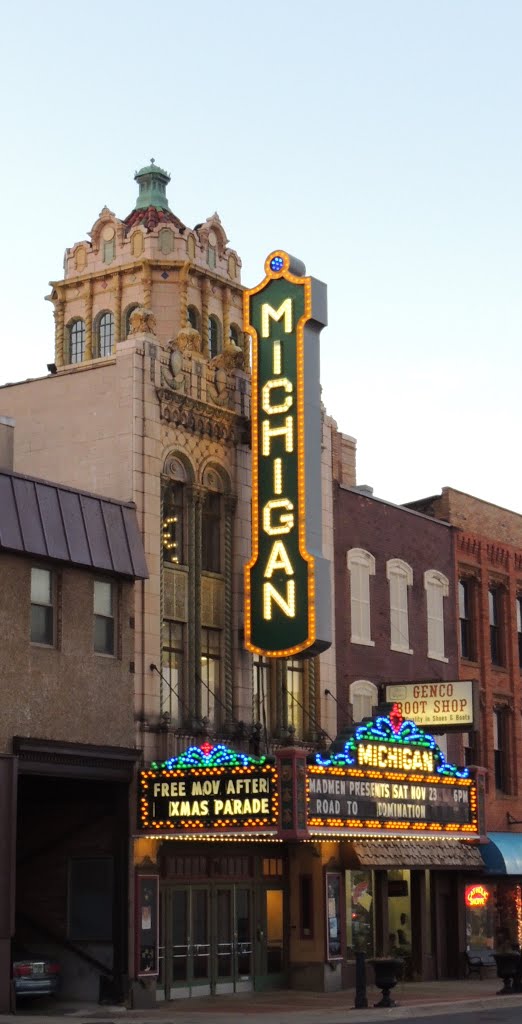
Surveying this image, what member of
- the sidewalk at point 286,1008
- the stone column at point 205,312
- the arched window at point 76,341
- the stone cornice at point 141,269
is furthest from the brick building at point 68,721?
the arched window at point 76,341

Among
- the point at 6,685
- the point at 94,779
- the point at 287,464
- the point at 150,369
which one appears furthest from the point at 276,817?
the point at 150,369

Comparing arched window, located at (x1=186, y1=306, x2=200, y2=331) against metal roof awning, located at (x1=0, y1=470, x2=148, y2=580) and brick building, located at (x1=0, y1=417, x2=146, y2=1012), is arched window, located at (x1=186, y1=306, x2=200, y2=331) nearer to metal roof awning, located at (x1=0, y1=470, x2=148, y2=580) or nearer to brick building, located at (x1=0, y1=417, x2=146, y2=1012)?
brick building, located at (x1=0, y1=417, x2=146, y2=1012)

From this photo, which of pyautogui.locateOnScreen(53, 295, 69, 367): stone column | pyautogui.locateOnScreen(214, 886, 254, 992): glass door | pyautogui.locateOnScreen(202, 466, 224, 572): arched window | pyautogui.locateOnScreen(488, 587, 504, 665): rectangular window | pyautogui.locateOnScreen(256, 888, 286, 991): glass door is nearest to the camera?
pyautogui.locateOnScreen(214, 886, 254, 992): glass door

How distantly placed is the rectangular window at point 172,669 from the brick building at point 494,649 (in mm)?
12994

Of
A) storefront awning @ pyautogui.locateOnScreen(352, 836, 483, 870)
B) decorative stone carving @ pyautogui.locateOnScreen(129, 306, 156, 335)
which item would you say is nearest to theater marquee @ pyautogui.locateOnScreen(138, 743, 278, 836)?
storefront awning @ pyautogui.locateOnScreen(352, 836, 483, 870)

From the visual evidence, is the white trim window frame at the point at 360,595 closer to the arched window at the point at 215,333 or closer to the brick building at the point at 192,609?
the brick building at the point at 192,609

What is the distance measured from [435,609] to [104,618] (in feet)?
47.5

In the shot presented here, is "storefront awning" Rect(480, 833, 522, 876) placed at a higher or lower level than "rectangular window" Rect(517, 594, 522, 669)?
lower

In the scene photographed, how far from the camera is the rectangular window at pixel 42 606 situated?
29.6 metres

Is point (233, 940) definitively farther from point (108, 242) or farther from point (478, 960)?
point (108, 242)

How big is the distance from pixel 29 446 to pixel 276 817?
1006 cm

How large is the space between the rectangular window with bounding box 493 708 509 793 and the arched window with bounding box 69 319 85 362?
119 ft

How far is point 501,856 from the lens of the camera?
40938mm

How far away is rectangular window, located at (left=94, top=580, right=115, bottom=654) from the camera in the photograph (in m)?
30.9
